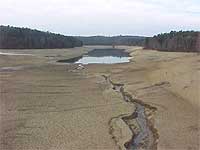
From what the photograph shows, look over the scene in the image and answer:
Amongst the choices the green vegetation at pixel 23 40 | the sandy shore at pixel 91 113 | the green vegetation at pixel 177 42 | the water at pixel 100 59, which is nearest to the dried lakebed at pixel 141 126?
the sandy shore at pixel 91 113

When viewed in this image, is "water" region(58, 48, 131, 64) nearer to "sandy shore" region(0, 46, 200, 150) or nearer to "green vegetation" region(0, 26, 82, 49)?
"green vegetation" region(0, 26, 82, 49)

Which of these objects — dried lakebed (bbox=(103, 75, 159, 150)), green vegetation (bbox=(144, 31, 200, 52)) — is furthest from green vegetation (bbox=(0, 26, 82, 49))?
dried lakebed (bbox=(103, 75, 159, 150))

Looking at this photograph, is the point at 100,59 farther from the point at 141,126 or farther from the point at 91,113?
the point at 141,126

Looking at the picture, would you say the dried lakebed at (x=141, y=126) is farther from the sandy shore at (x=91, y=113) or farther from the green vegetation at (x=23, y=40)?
the green vegetation at (x=23, y=40)

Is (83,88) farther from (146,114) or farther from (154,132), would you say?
(154,132)

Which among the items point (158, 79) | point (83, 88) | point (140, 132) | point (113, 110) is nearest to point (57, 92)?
point (83, 88)
